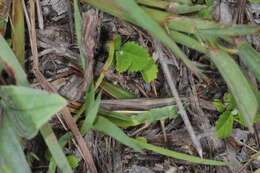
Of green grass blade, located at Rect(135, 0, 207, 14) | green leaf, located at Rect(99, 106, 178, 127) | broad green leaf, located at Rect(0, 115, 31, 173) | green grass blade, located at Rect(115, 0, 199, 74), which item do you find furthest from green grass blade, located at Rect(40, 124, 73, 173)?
green grass blade, located at Rect(135, 0, 207, 14)

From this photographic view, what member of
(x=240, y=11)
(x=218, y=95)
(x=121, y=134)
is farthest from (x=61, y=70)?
(x=240, y=11)

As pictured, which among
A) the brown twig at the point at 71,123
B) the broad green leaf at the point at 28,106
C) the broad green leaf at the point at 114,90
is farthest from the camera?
the broad green leaf at the point at 114,90

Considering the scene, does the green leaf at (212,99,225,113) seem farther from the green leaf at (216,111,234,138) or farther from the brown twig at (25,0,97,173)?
the brown twig at (25,0,97,173)

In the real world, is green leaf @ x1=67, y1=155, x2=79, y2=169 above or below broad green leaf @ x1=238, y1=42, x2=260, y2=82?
below

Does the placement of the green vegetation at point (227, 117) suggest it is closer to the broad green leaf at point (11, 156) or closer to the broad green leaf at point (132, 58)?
the broad green leaf at point (132, 58)

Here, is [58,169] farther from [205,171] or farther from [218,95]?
[218,95]

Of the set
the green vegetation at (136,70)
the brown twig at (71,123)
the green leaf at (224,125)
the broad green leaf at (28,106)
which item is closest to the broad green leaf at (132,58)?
the green vegetation at (136,70)
